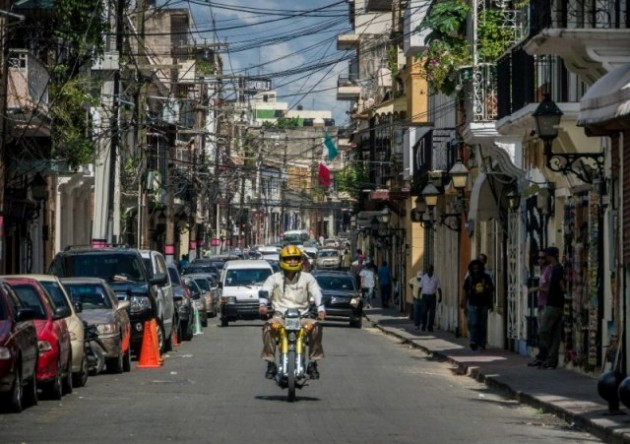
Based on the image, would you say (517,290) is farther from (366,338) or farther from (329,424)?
(329,424)

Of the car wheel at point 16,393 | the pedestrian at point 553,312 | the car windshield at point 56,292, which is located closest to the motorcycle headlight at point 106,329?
the car windshield at point 56,292

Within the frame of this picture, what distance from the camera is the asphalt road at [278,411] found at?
1628 cm

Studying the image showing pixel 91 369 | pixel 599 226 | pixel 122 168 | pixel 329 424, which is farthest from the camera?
pixel 122 168

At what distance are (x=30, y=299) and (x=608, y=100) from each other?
777 cm

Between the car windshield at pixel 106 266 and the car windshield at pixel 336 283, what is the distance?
60.2ft

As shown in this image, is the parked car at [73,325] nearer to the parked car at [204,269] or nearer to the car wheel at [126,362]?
the car wheel at [126,362]

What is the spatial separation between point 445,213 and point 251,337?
8446 millimetres

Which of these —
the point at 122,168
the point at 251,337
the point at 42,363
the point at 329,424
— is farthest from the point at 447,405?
the point at 122,168

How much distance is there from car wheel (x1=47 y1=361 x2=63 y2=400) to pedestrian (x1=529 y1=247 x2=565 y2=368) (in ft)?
29.5

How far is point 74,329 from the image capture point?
75.9 ft

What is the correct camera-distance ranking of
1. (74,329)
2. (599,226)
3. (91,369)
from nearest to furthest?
(74,329) < (599,226) < (91,369)

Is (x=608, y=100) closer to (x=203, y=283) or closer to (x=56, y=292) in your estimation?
(x=56, y=292)

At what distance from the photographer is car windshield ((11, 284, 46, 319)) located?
69.3 ft

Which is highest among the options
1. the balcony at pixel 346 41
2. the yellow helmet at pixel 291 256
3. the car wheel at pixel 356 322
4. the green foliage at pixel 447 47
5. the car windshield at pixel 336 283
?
the balcony at pixel 346 41
